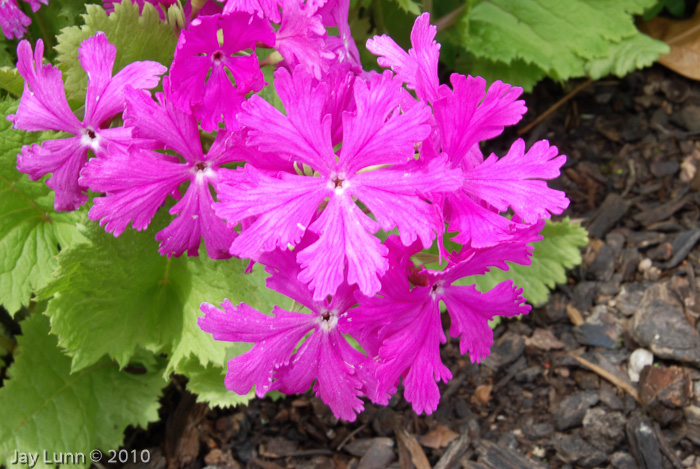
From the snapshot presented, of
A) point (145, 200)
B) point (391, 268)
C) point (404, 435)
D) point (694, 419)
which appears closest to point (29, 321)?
point (145, 200)

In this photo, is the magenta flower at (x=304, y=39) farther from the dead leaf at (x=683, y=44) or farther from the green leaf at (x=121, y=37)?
the dead leaf at (x=683, y=44)

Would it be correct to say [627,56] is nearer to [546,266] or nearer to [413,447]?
[546,266]

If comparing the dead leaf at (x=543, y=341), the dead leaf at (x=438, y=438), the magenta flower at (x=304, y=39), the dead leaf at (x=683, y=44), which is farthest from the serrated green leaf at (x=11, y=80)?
the dead leaf at (x=683, y=44)

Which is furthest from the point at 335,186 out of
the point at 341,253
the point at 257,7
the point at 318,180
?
the point at 257,7

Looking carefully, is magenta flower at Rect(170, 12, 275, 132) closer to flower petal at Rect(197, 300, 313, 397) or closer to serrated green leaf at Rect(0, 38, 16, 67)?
flower petal at Rect(197, 300, 313, 397)

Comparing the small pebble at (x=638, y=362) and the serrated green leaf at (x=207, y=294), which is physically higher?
the serrated green leaf at (x=207, y=294)

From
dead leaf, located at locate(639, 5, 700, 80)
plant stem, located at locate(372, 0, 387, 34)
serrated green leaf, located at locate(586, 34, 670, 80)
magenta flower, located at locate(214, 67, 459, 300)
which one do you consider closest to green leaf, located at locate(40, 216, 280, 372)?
magenta flower, located at locate(214, 67, 459, 300)
